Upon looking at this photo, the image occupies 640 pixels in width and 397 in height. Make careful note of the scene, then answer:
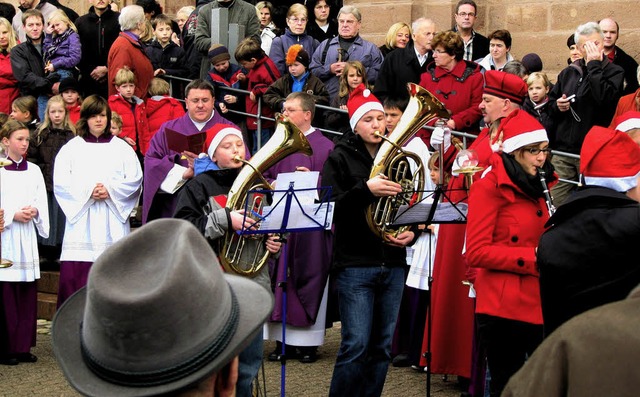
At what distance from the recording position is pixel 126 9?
14258mm

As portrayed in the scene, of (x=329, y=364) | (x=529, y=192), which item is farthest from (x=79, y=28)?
Answer: (x=529, y=192)

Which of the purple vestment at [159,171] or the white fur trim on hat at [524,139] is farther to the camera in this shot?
the purple vestment at [159,171]

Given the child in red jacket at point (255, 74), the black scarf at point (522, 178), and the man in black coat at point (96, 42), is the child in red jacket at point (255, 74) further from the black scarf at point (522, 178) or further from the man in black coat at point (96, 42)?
the black scarf at point (522, 178)

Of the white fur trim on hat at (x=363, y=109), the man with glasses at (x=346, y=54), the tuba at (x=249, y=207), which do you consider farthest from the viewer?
the man with glasses at (x=346, y=54)

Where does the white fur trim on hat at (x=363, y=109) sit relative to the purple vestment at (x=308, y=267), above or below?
above

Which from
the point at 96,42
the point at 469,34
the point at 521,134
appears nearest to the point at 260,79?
the point at 469,34

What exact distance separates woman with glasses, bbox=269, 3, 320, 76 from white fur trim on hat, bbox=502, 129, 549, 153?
23.8ft

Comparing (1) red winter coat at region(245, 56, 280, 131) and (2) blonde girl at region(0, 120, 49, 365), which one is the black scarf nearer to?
(2) blonde girl at region(0, 120, 49, 365)

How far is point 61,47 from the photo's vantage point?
14.6m

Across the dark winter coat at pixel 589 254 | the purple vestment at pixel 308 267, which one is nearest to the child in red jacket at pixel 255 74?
the purple vestment at pixel 308 267

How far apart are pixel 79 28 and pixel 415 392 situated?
8112mm

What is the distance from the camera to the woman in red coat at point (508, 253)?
6461mm

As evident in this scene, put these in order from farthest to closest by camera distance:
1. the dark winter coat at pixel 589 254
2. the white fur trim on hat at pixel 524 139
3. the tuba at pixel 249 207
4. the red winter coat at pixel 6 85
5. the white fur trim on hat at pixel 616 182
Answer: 1. the red winter coat at pixel 6 85
2. the tuba at pixel 249 207
3. the white fur trim on hat at pixel 524 139
4. the white fur trim on hat at pixel 616 182
5. the dark winter coat at pixel 589 254

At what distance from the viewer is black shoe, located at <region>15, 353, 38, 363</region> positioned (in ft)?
33.8
